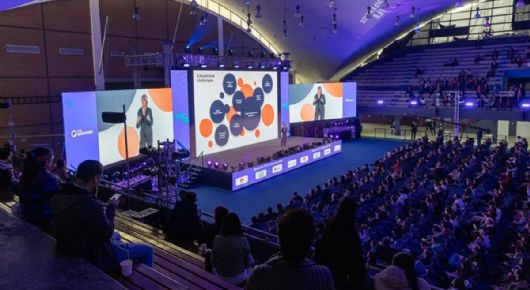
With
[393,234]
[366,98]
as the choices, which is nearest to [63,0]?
[393,234]

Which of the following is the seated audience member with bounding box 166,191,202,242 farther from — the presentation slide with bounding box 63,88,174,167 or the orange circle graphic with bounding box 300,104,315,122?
the orange circle graphic with bounding box 300,104,315,122

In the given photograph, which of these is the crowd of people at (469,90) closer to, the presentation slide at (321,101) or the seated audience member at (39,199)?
the presentation slide at (321,101)

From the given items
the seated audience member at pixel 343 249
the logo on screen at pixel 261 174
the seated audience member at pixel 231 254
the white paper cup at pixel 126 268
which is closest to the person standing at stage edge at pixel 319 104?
the logo on screen at pixel 261 174

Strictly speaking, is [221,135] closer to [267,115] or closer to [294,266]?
[267,115]

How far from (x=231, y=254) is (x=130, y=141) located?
40.6ft

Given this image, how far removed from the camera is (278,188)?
16.5 meters

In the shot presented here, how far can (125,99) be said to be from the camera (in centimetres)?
1521

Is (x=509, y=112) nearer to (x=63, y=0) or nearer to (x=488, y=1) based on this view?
(x=488, y=1)

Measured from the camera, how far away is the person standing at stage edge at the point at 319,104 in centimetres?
2631

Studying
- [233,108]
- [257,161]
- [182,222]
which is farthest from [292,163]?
[182,222]

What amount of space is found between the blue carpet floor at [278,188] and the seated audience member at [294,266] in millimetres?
10753

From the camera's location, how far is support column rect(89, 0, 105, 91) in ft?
59.1

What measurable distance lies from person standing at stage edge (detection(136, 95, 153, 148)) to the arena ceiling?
7.98 m

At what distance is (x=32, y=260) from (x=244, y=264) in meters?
2.08
